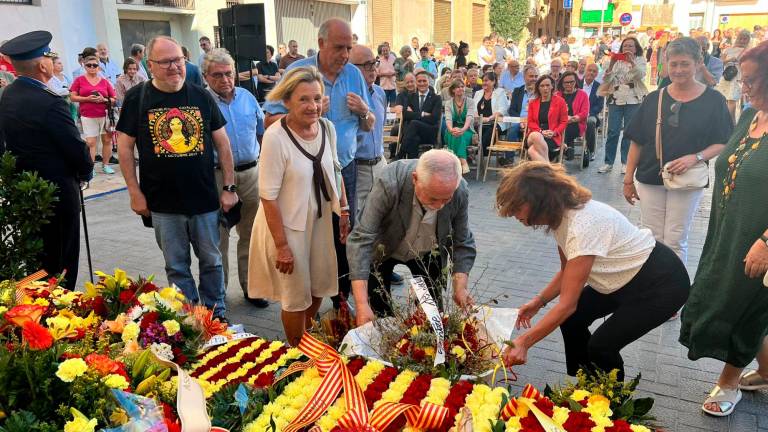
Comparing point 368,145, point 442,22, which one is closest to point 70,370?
point 368,145

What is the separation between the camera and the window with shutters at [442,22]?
32316 millimetres

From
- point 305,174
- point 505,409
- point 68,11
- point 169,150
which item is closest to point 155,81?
point 169,150

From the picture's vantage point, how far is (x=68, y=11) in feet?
42.0

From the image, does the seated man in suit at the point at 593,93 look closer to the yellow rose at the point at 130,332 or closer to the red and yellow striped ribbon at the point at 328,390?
the red and yellow striped ribbon at the point at 328,390

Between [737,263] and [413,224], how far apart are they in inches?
61.4

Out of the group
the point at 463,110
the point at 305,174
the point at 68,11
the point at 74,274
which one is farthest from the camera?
the point at 68,11

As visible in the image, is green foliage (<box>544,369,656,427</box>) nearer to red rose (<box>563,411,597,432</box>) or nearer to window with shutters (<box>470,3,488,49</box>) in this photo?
red rose (<box>563,411,597,432</box>)

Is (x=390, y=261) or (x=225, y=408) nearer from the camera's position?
(x=225, y=408)

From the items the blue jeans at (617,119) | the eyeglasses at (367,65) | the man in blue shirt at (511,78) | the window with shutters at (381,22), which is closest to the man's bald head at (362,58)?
the eyeglasses at (367,65)

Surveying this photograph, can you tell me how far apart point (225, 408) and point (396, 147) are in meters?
7.97

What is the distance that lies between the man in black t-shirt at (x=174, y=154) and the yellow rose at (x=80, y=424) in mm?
1700

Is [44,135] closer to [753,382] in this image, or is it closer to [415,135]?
[753,382]

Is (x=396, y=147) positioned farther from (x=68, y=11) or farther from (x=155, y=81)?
(x=68, y=11)

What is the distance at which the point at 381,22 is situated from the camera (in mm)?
27406
